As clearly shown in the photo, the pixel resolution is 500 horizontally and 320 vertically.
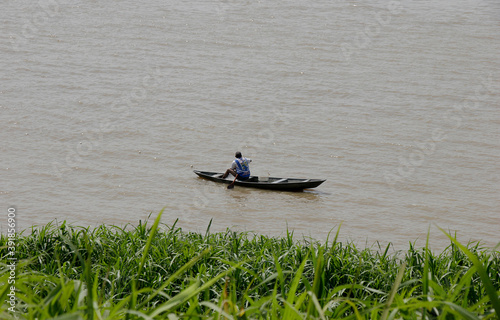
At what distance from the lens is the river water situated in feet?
47.8

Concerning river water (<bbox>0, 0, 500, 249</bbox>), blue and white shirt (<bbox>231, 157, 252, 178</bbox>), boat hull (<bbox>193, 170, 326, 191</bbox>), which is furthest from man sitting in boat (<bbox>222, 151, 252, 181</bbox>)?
river water (<bbox>0, 0, 500, 249</bbox>)

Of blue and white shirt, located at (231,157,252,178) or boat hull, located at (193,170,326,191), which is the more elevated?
blue and white shirt, located at (231,157,252,178)

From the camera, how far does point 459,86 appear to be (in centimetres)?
2600

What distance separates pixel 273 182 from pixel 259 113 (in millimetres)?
7207

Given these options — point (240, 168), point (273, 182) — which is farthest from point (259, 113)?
point (273, 182)

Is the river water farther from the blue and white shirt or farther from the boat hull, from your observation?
the blue and white shirt

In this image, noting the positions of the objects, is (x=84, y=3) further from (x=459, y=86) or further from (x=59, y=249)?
(x=59, y=249)

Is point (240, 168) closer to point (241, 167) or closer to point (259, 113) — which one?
point (241, 167)

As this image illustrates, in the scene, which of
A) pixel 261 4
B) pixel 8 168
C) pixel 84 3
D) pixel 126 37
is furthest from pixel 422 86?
pixel 84 3

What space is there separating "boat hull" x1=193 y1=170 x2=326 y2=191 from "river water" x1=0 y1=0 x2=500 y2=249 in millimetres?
236

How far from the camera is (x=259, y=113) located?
22781mm

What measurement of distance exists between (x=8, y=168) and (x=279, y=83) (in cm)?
1282

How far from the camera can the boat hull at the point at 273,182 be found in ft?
51.0

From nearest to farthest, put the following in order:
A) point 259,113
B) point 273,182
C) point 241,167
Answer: point 273,182 → point 241,167 → point 259,113
